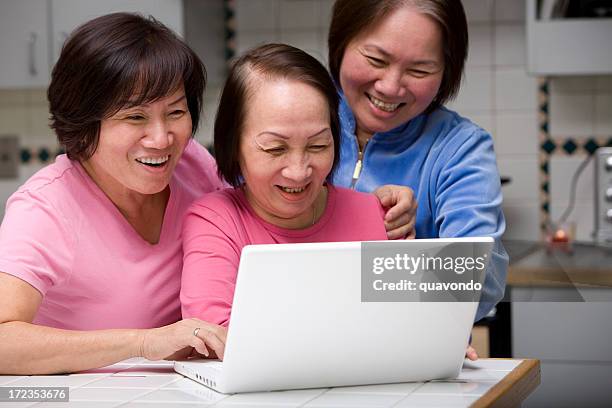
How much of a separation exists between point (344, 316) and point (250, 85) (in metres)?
0.50

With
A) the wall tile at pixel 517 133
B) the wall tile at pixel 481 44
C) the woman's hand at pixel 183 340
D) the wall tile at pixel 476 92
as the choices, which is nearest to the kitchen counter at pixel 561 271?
the wall tile at pixel 517 133

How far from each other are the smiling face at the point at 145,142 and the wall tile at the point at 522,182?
2.04m

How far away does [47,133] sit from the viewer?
147 inches

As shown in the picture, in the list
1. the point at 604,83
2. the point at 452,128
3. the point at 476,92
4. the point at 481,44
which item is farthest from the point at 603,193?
the point at 452,128

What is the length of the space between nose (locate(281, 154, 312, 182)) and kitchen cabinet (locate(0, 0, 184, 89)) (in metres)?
2.04

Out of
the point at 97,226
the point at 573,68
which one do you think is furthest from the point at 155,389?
the point at 573,68

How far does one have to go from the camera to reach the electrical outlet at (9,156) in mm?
3729

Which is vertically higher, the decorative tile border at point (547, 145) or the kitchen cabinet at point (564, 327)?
the decorative tile border at point (547, 145)

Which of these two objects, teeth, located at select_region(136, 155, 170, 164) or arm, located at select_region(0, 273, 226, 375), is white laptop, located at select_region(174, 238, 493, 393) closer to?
arm, located at select_region(0, 273, 226, 375)

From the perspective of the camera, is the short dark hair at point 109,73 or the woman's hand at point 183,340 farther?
the short dark hair at point 109,73

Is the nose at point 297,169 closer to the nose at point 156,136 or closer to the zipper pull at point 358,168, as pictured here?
the nose at point 156,136

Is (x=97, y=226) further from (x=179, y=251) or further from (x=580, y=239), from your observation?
(x=580, y=239)

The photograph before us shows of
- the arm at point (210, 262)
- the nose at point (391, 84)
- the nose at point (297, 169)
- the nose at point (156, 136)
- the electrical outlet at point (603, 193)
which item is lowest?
the electrical outlet at point (603, 193)

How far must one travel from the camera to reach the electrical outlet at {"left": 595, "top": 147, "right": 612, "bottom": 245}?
10.6ft
